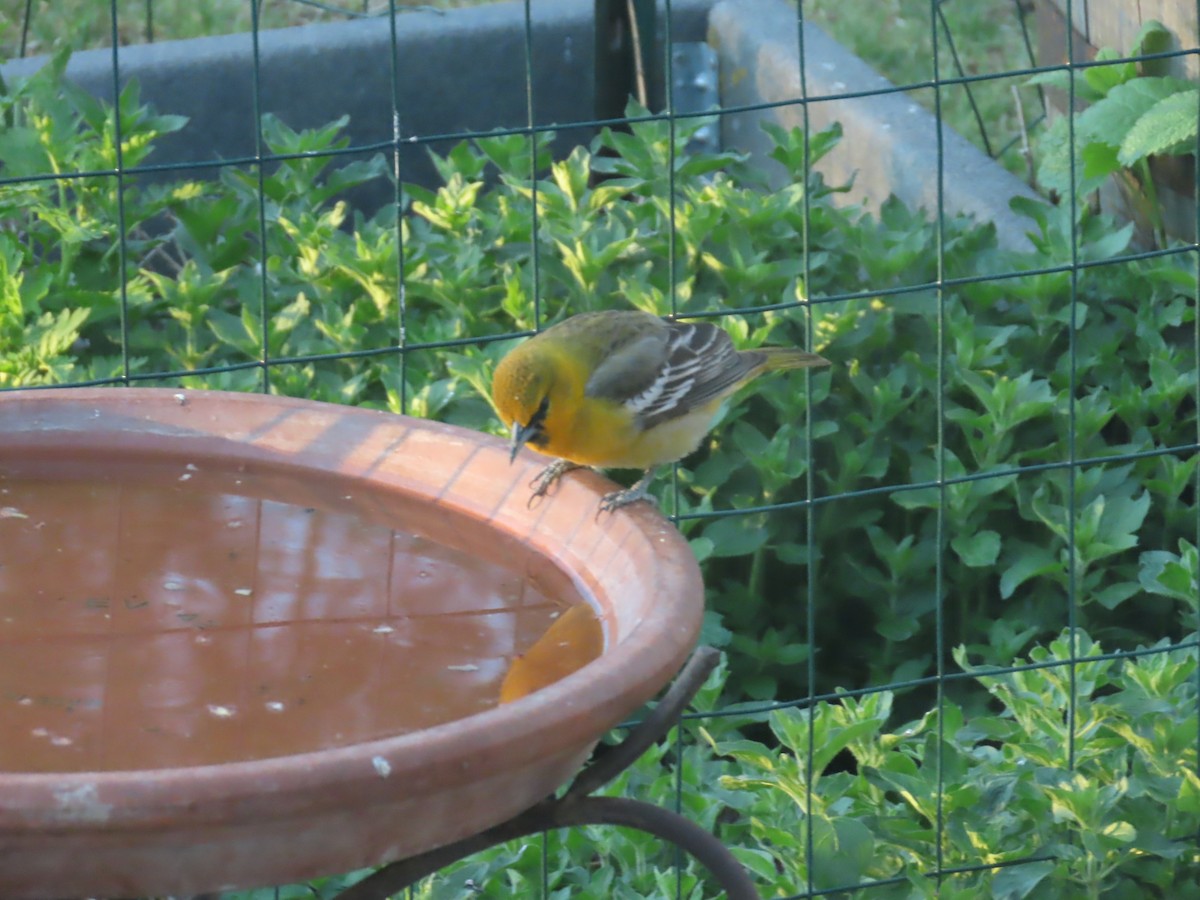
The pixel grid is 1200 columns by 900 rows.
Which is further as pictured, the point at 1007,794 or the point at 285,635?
the point at 1007,794

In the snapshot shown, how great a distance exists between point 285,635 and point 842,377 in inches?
106

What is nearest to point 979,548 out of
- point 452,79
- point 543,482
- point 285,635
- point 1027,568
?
point 1027,568

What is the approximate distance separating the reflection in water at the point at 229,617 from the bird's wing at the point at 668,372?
930mm

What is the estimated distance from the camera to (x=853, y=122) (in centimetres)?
603

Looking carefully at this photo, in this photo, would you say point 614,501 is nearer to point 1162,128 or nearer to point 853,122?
point 1162,128

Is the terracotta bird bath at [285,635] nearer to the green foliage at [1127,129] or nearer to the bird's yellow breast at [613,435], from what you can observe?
the bird's yellow breast at [613,435]

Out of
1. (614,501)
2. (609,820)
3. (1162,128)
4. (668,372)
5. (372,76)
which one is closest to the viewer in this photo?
(609,820)

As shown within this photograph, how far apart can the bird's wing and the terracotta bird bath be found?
78 cm

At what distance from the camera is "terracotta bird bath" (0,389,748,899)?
1.61m

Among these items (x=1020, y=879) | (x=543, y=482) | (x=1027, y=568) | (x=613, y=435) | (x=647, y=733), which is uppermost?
(x=543, y=482)

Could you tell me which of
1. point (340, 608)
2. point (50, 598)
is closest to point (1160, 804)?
point (340, 608)

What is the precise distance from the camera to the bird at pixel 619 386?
3.16m

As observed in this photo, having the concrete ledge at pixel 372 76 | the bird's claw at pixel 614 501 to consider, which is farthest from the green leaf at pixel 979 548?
the concrete ledge at pixel 372 76

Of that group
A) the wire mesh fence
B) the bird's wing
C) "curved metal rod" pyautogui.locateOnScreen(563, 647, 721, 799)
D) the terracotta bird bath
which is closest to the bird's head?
the bird's wing
